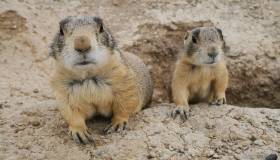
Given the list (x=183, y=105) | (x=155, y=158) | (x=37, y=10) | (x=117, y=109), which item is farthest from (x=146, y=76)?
(x=37, y=10)

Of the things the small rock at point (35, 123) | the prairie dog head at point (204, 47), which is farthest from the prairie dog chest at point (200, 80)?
the small rock at point (35, 123)

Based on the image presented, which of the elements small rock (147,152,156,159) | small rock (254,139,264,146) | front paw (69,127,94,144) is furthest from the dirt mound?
small rock (254,139,264,146)

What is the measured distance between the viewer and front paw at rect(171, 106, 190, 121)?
577 centimetres

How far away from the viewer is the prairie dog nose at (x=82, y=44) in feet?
15.4

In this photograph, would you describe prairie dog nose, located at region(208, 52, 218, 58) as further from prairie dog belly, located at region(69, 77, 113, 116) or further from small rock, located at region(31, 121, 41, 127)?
small rock, located at region(31, 121, 41, 127)

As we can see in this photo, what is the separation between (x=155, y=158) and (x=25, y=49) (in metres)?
3.37

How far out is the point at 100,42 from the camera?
5.14 m

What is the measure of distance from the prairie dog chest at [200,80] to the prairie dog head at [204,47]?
5.4 inches

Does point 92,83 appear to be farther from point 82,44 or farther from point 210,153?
point 210,153

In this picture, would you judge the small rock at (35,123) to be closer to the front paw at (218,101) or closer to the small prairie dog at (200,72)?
the small prairie dog at (200,72)

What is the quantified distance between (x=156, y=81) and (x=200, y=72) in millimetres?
2042

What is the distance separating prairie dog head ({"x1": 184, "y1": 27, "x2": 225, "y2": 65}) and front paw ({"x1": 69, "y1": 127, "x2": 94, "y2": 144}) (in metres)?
1.57

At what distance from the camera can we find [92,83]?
5355mm

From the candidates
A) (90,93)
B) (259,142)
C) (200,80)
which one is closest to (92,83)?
(90,93)
